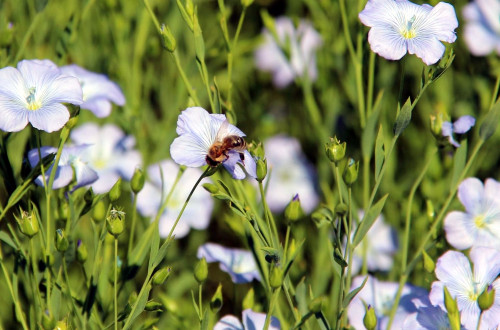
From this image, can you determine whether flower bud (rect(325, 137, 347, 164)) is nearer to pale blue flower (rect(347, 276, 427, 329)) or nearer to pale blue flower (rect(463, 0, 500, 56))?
pale blue flower (rect(347, 276, 427, 329))

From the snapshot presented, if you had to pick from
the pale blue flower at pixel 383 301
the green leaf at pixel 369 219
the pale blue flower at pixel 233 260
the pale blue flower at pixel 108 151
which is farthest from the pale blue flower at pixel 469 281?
the pale blue flower at pixel 108 151

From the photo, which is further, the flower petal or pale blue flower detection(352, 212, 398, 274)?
pale blue flower detection(352, 212, 398, 274)

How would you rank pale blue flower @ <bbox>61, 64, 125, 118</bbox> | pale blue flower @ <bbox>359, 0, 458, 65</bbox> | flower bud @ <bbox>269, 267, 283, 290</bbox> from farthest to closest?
pale blue flower @ <bbox>61, 64, 125, 118</bbox> < pale blue flower @ <bbox>359, 0, 458, 65</bbox> < flower bud @ <bbox>269, 267, 283, 290</bbox>

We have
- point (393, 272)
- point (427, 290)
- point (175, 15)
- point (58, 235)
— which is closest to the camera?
point (58, 235)

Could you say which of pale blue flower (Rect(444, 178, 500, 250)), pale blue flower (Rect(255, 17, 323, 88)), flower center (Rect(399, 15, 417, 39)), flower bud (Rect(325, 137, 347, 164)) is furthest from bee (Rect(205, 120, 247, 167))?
pale blue flower (Rect(255, 17, 323, 88))

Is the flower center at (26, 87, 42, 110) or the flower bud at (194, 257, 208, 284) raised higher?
the flower center at (26, 87, 42, 110)

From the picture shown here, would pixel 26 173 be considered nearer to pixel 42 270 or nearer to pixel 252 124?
pixel 42 270

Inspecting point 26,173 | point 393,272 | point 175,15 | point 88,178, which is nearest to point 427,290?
point 393,272
